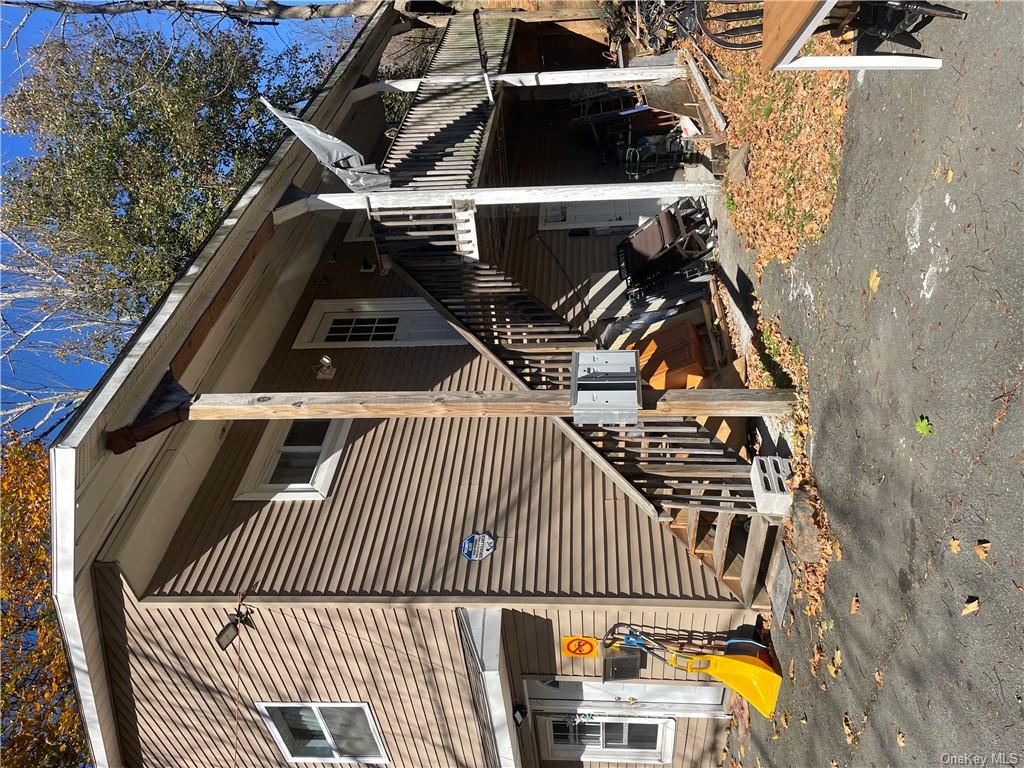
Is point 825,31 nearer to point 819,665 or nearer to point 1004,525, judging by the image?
point 1004,525

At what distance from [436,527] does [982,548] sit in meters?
5.00

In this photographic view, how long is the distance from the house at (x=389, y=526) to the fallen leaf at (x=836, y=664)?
1082 millimetres

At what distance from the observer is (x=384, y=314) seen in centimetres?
948

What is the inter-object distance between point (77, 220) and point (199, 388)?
10814 mm

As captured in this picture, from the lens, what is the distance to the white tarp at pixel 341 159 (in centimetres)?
748

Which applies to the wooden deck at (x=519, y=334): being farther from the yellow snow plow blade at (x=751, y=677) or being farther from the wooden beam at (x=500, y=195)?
the yellow snow plow blade at (x=751, y=677)

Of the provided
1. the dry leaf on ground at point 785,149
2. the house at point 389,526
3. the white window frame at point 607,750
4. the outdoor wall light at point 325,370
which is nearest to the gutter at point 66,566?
the house at point 389,526

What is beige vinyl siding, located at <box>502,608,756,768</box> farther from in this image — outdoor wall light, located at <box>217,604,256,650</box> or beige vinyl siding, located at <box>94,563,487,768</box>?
outdoor wall light, located at <box>217,604,256,650</box>

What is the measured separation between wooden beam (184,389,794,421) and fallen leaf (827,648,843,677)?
1975 mm

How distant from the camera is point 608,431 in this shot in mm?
6809

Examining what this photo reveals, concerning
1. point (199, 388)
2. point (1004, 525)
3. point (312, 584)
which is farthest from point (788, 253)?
point (199, 388)

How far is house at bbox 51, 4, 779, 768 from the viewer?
5832 mm

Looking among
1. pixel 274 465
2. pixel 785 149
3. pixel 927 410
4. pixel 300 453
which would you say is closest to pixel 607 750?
pixel 300 453

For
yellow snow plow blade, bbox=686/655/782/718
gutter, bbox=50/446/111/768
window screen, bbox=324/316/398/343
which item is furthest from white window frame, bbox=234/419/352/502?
yellow snow plow blade, bbox=686/655/782/718
